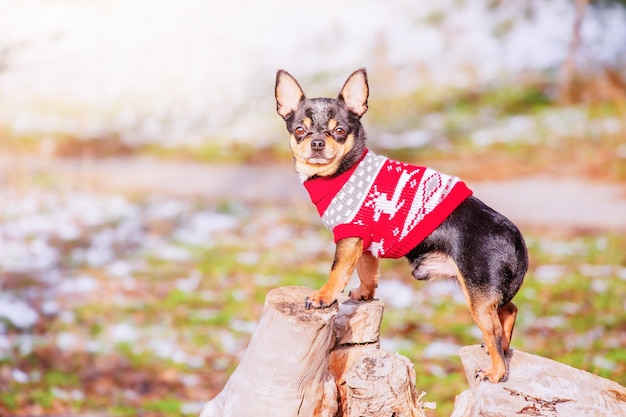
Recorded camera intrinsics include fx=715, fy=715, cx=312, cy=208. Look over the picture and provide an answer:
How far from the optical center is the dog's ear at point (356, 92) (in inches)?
135

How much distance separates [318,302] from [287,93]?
1.04 meters

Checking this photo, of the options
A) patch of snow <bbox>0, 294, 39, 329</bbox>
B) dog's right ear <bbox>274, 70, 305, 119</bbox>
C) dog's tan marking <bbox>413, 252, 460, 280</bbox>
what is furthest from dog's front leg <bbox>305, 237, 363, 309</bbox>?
patch of snow <bbox>0, 294, 39, 329</bbox>

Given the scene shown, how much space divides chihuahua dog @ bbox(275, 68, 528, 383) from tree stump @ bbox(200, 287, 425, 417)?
0.14 metres

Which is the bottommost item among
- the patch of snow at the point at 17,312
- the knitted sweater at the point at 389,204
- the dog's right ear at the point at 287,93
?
the patch of snow at the point at 17,312

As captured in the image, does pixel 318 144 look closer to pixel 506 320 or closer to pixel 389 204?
pixel 389 204

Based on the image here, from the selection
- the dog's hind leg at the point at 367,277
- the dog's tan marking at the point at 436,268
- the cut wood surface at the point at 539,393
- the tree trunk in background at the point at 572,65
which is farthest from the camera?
the tree trunk in background at the point at 572,65

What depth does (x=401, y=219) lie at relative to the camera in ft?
10.9

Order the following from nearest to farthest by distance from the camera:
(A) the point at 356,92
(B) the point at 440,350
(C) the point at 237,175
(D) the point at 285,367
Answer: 1. (D) the point at 285,367
2. (A) the point at 356,92
3. (B) the point at 440,350
4. (C) the point at 237,175

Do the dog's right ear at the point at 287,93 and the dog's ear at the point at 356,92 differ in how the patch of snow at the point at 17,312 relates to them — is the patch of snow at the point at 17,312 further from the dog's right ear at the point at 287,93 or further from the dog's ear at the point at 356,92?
the dog's ear at the point at 356,92

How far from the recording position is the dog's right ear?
349 centimetres

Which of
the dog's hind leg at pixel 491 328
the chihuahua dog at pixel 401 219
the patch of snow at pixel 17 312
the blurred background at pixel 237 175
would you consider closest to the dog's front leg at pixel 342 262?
the chihuahua dog at pixel 401 219

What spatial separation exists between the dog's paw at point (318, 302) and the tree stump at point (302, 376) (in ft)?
0.08

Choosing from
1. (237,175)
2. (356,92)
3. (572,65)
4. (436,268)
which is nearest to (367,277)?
(436,268)

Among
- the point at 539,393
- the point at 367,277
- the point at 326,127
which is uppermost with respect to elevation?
the point at 326,127
